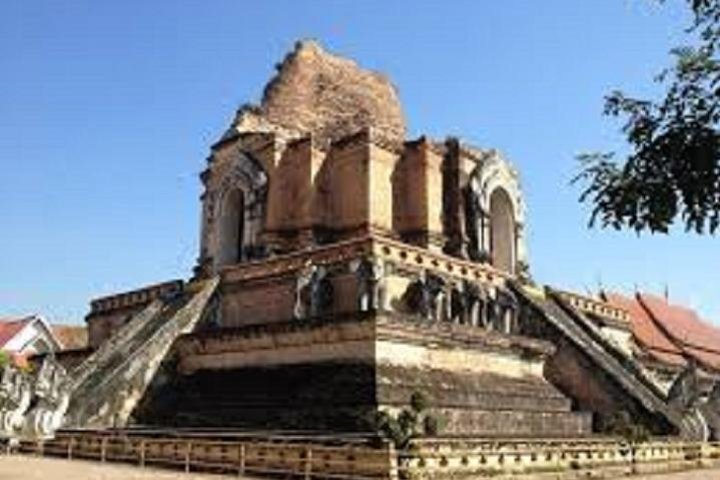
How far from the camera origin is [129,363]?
2031 centimetres

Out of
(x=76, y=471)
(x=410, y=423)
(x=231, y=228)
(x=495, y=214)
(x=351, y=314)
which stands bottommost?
(x=76, y=471)

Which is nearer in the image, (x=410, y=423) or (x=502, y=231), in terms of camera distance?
(x=410, y=423)

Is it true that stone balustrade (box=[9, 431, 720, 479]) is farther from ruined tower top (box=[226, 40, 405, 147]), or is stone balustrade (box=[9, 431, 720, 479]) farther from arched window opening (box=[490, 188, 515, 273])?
ruined tower top (box=[226, 40, 405, 147])

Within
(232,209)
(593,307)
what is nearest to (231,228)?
(232,209)

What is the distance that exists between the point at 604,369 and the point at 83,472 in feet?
41.1

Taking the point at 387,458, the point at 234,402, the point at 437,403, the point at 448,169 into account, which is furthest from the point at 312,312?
the point at 387,458

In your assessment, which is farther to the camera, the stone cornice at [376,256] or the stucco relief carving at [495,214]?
the stucco relief carving at [495,214]

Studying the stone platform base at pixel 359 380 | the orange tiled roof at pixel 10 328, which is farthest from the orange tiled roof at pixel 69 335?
the stone platform base at pixel 359 380

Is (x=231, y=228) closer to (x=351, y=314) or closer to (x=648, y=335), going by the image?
(x=351, y=314)

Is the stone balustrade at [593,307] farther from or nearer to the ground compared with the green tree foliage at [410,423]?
farther from the ground

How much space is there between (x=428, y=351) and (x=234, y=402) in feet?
13.8

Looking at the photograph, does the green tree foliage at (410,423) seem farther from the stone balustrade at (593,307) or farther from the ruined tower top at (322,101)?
the ruined tower top at (322,101)

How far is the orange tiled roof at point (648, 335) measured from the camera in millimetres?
31906

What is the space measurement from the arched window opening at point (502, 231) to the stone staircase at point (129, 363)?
872cm
